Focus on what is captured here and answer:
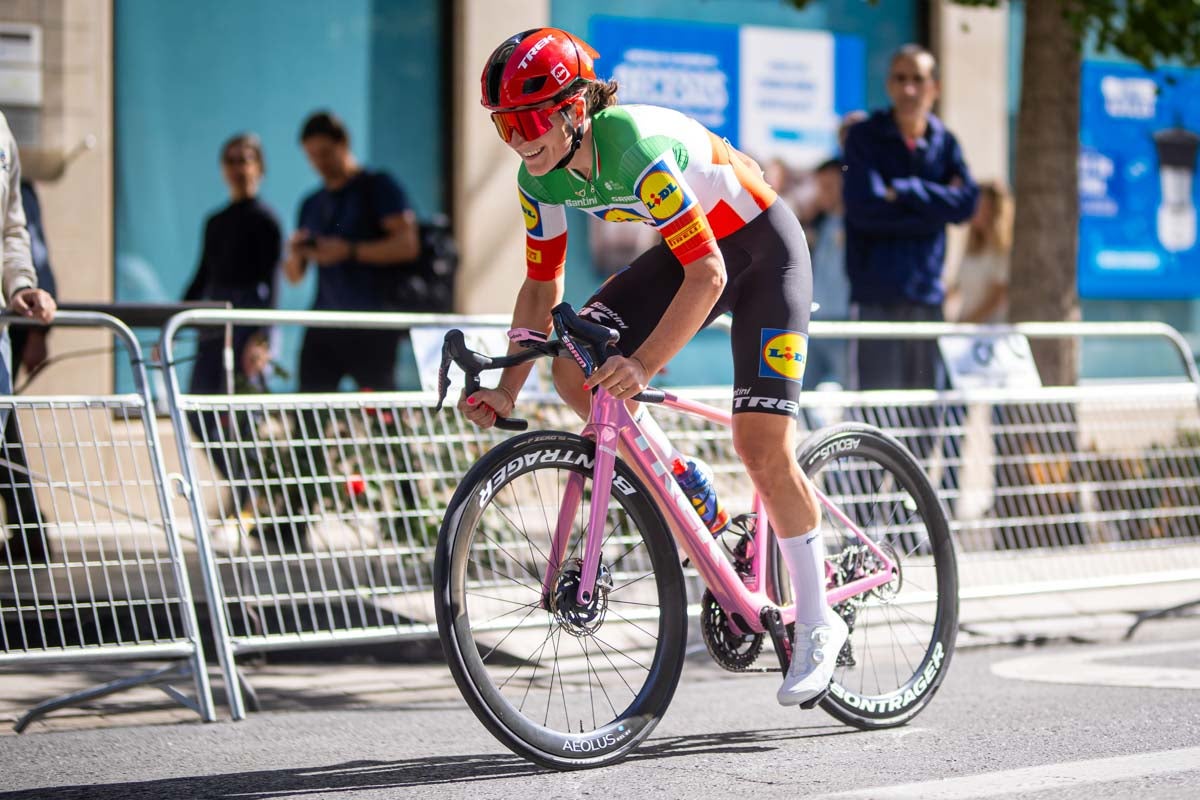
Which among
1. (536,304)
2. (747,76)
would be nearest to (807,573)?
(536,304)

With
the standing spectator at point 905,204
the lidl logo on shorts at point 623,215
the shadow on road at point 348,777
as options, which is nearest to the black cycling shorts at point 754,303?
the lidl logo on shorts at point 623,215

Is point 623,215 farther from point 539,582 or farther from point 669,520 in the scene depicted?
point 539,582

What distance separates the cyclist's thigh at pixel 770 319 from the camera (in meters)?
4.53

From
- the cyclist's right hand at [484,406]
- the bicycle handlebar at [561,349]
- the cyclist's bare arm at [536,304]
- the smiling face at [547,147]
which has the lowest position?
the cyclist's right hand at [484,406]

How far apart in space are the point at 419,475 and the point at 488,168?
5.12 m

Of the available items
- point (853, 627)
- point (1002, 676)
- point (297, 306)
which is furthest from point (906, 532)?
point (297, 306)

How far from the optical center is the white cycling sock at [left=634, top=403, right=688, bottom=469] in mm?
4535

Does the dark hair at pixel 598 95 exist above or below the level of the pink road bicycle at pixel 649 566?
above

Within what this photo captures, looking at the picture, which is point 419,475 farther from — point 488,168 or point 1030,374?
point 488,168

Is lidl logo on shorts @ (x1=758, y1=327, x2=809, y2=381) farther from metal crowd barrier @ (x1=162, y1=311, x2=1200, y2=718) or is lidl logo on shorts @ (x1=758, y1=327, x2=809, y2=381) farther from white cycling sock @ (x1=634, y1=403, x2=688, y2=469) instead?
metal crowd barrier @ (x1=162, y1=311, x2=1200, y2=718)

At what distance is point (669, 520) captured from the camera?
180 inches

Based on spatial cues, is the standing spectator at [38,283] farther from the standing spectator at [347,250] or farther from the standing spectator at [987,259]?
the standing spectator at [987,259]

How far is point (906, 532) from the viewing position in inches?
210

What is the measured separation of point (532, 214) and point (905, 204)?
154 inches
